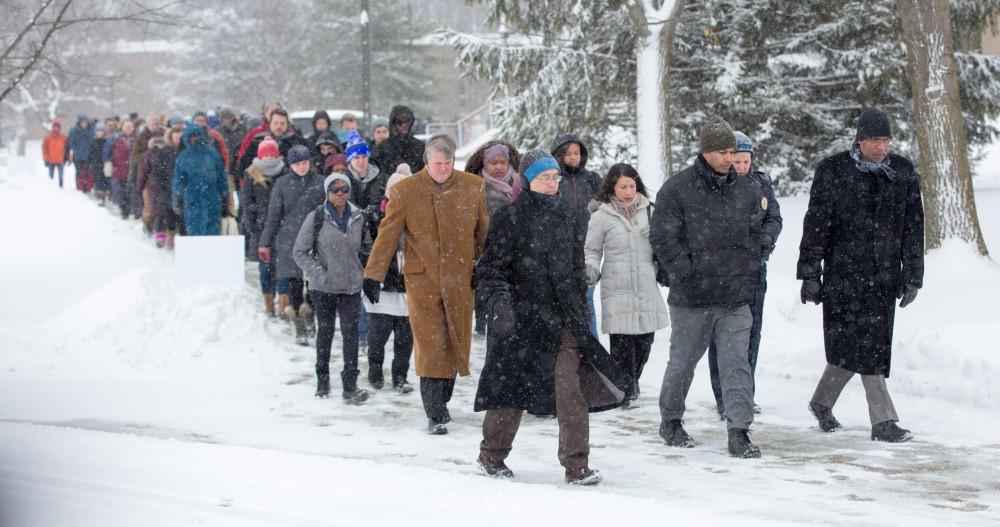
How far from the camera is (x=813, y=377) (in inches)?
411

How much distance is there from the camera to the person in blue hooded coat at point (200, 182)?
15.8m

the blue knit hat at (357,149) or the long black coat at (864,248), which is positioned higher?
the blue knit hat at (357,149)

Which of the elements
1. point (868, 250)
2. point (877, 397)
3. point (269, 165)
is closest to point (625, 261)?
point (868, 250)

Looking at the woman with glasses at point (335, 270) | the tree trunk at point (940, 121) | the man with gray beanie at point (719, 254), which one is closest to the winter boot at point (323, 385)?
the woman with glasses at point (335, 270)

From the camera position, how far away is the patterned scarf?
8117 mm

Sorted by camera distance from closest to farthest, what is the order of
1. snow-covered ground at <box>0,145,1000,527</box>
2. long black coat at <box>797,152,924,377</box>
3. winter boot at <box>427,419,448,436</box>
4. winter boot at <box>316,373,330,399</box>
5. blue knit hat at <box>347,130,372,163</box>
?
snow-covered ground at <box>0,145,1000,527</box>, long black coat at <box>797,152,924,377</box>, winter boot at <box>427,419,448,436</box>, winter boot at <box>316,373,330,399</box>, blue knit hat at <box>347,130,372,163</box>

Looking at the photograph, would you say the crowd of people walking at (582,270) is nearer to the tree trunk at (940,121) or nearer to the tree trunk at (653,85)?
the tree trunk at (940,121)

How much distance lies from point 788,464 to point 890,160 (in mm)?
2086

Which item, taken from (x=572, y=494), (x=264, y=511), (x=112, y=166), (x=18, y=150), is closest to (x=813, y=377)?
(x=572, y=494)

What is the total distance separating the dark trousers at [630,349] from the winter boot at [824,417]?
140 centimetres

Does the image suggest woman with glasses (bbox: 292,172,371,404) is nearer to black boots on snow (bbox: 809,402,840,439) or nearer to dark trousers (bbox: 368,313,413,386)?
dark trousers (bbox: 368,313,413,386)

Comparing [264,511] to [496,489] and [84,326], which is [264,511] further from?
[84,326]

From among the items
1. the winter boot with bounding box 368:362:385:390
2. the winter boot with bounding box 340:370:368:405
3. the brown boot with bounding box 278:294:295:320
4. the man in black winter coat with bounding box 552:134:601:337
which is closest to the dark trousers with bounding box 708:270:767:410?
the man in black winter coat with bounding box 552:134:601:337

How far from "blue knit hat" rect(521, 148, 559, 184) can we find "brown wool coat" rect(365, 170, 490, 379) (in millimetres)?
1532
